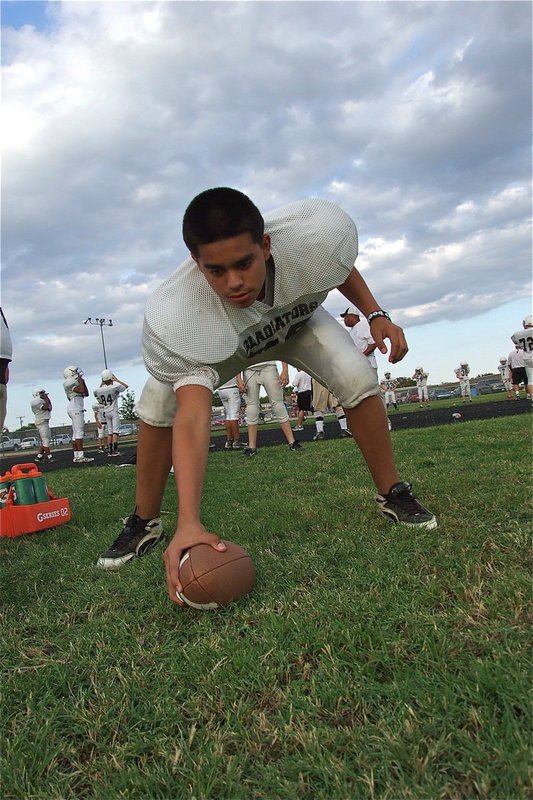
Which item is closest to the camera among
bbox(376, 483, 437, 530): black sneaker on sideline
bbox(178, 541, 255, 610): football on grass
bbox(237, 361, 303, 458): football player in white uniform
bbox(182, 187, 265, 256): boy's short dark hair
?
bbox(178, 541, 255, 610): football on grass

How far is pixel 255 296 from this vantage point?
9.30 ft

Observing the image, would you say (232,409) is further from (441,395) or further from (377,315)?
(441,395)

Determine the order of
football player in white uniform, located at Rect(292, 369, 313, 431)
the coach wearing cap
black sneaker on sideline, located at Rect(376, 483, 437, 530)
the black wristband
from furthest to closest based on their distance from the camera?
football player in white uniform, located at Rect(292, 369, 313, 431) < the coach wearing cap < the black wristband < black sneaker on sideline, located at Rect(376, 483, 437, 530)

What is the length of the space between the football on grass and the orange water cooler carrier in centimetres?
258

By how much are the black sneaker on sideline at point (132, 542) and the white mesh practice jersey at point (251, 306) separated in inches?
41.7

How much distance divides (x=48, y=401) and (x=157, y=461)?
12706 millimetres

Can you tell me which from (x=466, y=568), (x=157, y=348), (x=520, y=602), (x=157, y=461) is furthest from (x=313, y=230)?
(x=520, y=602)

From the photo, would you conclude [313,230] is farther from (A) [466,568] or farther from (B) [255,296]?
(A) [466,568]

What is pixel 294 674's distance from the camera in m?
1.79

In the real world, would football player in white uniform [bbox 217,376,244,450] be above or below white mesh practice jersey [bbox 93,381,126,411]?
below

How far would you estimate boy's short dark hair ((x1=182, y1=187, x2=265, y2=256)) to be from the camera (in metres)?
2.58

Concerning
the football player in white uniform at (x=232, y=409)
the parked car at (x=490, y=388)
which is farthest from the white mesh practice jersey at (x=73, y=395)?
the parked car at (x=490, y=388)

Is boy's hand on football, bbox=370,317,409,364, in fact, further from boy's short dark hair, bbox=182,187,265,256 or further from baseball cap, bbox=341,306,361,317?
baseball cap, bbox=341,306,361,317

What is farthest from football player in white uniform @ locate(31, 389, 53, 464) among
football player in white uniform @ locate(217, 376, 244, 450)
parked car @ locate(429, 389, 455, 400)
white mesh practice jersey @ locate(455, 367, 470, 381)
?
parked car @ locate(429, 389, 455, 400)
